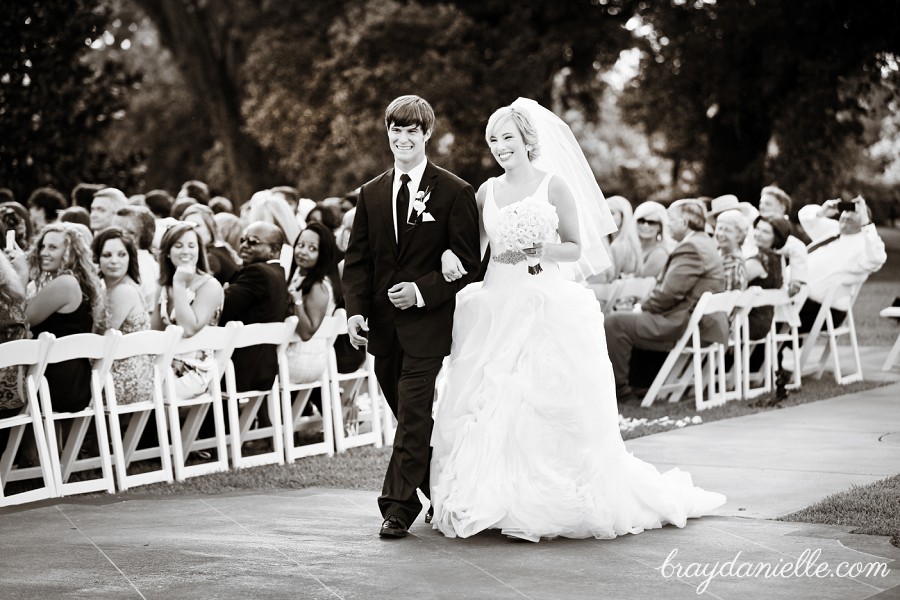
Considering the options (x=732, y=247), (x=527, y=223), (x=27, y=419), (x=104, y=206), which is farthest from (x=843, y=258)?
(x=27, y=419)

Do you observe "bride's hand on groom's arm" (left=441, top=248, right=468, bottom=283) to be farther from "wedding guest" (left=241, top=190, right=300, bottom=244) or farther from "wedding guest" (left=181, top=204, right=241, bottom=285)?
"wedding guest" (left=241, top=190, right=300, bottom=244)

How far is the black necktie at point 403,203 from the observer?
19.7 ft

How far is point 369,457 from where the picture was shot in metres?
8.61

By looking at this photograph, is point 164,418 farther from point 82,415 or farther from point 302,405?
point 302,405

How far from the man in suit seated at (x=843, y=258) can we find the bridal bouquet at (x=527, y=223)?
6.88 m

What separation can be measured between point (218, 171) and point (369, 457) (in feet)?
72.6

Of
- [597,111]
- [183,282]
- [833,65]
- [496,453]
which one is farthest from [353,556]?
[597,111]

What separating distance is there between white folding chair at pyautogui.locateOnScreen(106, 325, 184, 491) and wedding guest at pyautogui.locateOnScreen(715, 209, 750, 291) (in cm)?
538

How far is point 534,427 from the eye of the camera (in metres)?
5.98

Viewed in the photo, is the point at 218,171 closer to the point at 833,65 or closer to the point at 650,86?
the point at 650,86

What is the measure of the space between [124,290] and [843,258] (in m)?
7.17

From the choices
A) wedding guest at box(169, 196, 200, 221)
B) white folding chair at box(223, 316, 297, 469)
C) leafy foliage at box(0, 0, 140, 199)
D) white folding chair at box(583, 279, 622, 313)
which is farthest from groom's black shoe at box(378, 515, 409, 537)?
leafy foliage at box(0, 0, 140, 199)

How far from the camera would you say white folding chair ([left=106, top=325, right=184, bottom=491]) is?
7637 millimetres

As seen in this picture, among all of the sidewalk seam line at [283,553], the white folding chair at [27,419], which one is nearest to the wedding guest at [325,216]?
the white folding chair at [27,419]
